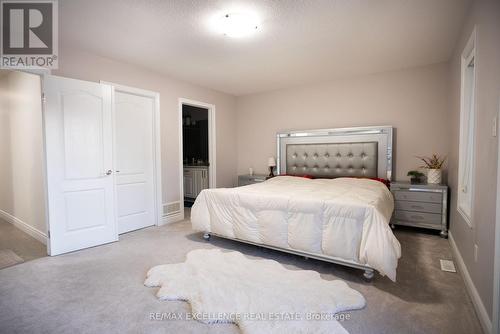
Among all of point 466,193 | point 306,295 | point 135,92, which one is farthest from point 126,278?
point 466,193

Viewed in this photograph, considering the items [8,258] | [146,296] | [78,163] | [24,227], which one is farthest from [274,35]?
[24,227]

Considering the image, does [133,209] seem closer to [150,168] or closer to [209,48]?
[150,168]

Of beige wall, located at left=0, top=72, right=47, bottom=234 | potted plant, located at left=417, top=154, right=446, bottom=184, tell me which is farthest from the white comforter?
beige wall, located at left=0, top=72, right=47, bottom=234

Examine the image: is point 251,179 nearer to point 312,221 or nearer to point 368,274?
point 312,221

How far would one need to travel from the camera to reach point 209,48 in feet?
10.5

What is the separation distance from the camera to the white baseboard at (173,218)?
426 centimetres

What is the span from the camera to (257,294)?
6.65 feet

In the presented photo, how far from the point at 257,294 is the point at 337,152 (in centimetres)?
314

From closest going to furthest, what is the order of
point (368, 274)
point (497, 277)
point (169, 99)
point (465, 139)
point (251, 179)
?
1. point (497, 277)
2. point (368, 274)
3. point (465, 139)
4. point (169, 99)
5. point (251, 179)

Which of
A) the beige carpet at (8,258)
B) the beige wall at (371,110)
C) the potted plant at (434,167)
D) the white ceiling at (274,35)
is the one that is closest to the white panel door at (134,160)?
the white ceiling at (274,35)

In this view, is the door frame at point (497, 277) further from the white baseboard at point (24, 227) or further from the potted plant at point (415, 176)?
the white baseboard at point (24, 227)

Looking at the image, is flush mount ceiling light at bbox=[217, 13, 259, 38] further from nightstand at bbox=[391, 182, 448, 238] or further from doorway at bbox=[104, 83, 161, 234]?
nightstand at bbox=[391, 182, 448, 238]

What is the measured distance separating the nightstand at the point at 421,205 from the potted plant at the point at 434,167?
126mm

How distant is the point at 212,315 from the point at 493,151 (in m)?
2.11
